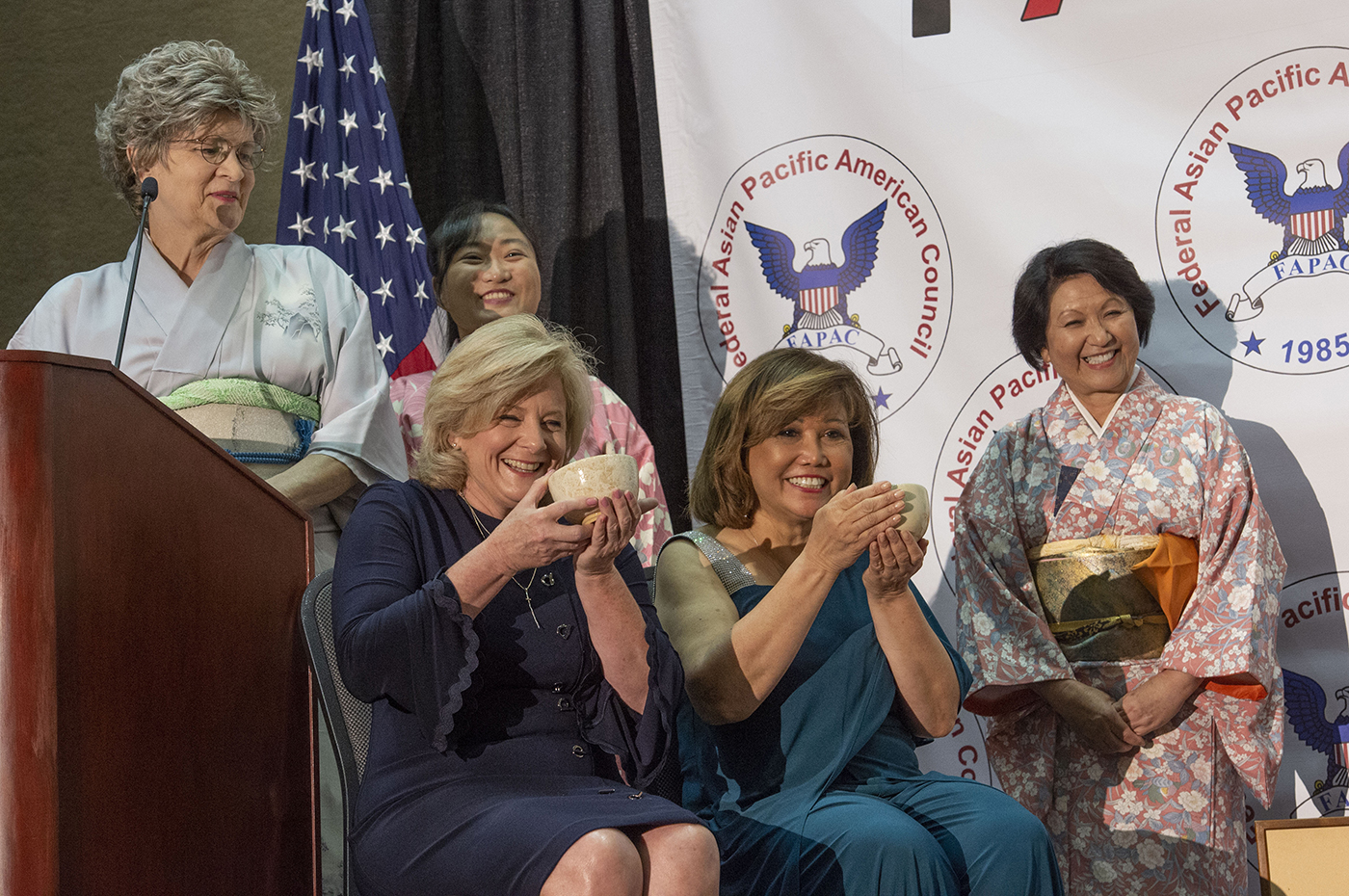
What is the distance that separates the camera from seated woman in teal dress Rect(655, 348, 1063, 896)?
1845 millimetres

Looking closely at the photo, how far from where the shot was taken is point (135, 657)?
1.49 meters

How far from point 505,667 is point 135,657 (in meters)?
0.51

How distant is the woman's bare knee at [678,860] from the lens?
1571 millimetres

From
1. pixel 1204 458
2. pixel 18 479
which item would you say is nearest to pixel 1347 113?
pixel 1204 458

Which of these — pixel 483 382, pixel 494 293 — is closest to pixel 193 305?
pixel 494 293

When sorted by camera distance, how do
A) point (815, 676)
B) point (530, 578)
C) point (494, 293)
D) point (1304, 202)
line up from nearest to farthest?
1. point (530, 578)
2. point (815, 676)
3. point (1304, 202)
4. point (494, 293)

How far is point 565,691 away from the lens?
184 centimetres

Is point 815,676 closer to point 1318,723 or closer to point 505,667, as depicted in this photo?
point 505,667

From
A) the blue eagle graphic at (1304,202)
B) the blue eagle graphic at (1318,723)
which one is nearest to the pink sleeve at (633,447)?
the blue eagle graphic at (1318,723)

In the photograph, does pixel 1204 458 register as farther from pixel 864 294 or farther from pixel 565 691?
pixel 565 691

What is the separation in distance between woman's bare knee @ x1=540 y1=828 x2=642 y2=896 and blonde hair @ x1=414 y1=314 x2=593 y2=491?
68cm

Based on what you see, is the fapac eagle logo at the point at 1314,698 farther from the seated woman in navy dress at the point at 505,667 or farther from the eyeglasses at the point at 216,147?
the eyeglasses at the point at 216,147

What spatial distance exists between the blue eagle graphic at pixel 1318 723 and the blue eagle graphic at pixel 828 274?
1.40 metres

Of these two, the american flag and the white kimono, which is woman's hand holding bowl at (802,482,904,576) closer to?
the white kimono
